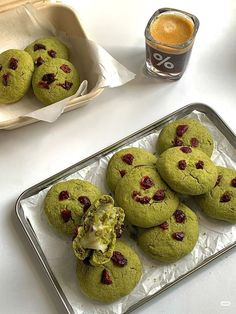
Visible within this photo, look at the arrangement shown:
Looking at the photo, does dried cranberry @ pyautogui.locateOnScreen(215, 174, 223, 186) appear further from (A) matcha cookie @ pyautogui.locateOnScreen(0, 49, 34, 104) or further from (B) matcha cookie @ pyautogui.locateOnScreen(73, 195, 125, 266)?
(A) matcha cookie @ pyautogui.locateOnScreen(0, 49, 34, 104)

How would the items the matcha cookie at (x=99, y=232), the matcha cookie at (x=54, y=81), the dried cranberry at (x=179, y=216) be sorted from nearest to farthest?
the matcha cookie at (x=99, y=232) → the dried cranberry at (x=179, y=216) → the matcha cookie at (x=54, y=81)

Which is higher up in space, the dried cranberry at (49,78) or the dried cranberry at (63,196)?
the dried cranberry at (49,78)

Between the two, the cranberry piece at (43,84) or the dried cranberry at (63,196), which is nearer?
the dried cranberry at (63,196)

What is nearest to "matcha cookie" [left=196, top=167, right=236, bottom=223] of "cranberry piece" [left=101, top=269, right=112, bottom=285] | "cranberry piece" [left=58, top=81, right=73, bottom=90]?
"cranberry piece" [left=101, top=269, right=112, bottom=285]

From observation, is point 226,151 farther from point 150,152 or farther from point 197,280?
point 197,280

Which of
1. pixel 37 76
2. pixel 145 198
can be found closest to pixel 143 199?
pixel 145 198

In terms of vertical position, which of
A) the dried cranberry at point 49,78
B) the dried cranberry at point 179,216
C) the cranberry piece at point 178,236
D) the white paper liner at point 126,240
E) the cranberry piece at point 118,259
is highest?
the dried cranberry at point 49,78

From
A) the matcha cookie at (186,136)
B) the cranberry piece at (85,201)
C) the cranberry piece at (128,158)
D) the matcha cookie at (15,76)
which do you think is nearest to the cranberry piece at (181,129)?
the matcha cookie at (186,136)

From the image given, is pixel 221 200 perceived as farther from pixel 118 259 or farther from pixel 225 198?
pixel 118 259

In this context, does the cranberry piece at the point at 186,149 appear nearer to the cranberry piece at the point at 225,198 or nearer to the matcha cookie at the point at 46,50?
the cranberry piece at the point at 225,198
